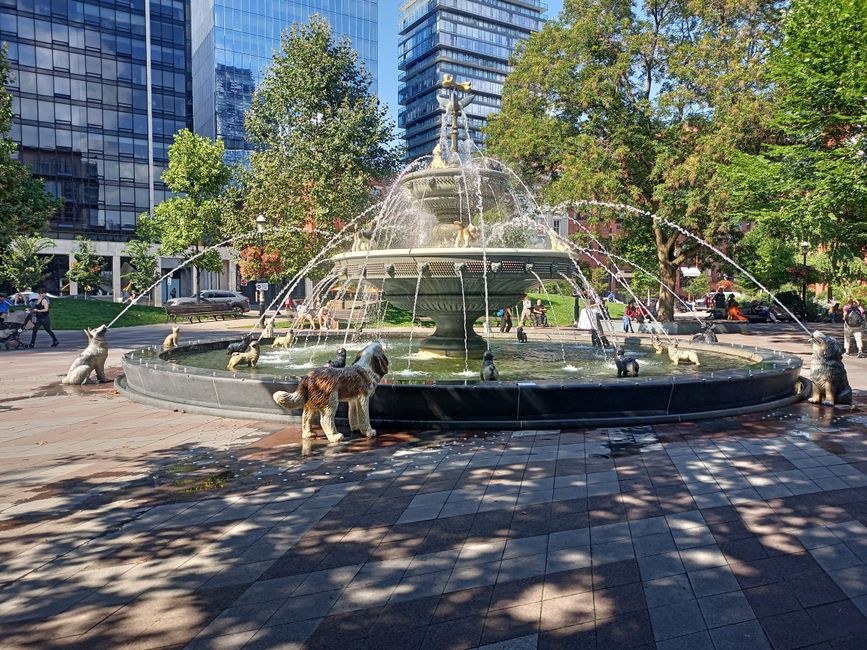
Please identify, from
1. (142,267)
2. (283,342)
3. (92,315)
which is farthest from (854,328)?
(142,267)

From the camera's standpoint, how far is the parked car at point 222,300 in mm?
39344

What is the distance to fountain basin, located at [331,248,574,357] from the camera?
10023mm

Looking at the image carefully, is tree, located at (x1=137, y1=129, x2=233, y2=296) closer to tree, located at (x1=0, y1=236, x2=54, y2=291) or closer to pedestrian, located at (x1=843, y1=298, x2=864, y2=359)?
tree, located at (x1=0, y1=236, x2=54, y2=291)

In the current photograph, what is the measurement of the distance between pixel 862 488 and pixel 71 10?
70.7m

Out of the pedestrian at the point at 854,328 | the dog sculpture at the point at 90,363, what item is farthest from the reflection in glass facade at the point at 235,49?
the pedestrian at the point at 854,328

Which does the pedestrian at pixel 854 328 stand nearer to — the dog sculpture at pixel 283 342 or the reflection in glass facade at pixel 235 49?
the dog sculpture at pixel 283 342

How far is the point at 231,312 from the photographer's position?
36688mm

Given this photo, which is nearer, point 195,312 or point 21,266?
point 195,312

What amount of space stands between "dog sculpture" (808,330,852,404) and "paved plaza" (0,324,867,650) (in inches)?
85.4

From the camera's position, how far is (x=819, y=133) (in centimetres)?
1862

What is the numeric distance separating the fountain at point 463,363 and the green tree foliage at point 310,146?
16498 mm

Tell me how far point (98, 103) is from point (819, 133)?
6171 cm

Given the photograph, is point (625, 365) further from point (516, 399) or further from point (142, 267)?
point (142, 267)

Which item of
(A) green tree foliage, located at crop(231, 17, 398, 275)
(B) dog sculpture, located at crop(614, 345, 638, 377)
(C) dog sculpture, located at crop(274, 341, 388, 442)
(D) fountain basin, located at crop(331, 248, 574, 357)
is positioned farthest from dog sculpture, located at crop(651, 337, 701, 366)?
(A) green tree foliage, located at crop(231, 17, 398, 275)
